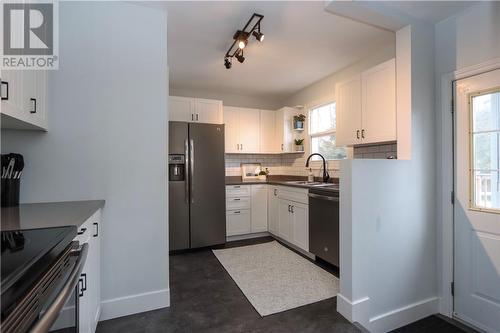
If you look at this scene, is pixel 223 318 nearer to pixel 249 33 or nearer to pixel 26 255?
pixel 26 255

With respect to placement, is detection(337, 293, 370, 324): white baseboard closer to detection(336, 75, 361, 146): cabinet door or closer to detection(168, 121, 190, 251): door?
detection(336, 75, 361, 146): cabinet door

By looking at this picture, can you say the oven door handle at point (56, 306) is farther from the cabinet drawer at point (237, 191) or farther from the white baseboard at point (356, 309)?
the cabinet drawer at point (237, 191)

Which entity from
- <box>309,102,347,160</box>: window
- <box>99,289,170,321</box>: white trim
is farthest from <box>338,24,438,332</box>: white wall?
<box>99,289,170,321</box>: white trim

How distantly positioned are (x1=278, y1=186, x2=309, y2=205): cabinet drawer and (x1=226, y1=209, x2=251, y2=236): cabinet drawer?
67 cm

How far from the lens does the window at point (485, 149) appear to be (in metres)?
1.81

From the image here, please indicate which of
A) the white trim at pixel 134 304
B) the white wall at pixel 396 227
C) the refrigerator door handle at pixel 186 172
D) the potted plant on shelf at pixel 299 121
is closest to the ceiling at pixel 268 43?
the potted plant on shelf at pixel 299 121

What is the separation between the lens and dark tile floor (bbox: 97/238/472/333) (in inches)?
68.2

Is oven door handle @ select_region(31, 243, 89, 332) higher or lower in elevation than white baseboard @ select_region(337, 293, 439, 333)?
higher

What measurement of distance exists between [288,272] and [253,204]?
1.44 meters

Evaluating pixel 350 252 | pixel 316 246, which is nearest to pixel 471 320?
pixel 350 252

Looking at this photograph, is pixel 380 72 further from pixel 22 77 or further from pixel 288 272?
pixel 22 77

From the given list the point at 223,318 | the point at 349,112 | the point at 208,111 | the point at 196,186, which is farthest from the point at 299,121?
the point at 223,318

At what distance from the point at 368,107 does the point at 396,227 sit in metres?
1.27

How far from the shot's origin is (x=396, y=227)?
2000mm
